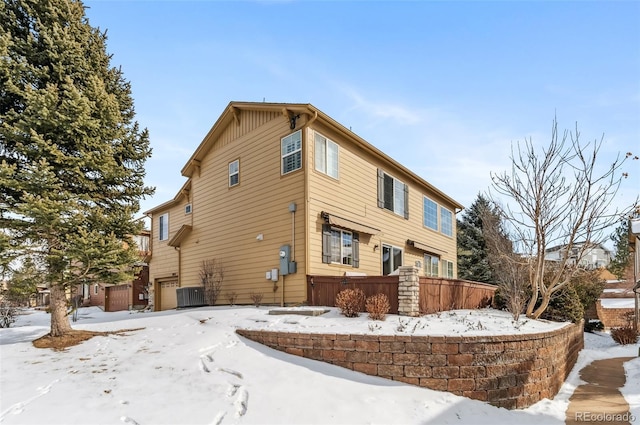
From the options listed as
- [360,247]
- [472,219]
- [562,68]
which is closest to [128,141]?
[360,247]

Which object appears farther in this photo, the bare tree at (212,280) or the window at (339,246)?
the bare tree at (212,280)

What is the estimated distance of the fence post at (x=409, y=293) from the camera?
9.21m

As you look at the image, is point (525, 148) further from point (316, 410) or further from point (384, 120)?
point (316, 410)

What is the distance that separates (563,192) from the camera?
36.3ft

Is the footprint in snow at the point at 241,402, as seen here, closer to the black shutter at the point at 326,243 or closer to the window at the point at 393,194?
the black shutter at the point at 326,243

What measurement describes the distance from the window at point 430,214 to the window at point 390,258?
3293 mm

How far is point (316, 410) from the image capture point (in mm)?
5930

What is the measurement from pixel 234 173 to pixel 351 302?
7.55m

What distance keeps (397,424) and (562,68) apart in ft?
32.1

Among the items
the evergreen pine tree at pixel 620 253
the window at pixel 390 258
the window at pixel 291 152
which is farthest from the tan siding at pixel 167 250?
the evergreen pine tree at pixel 620 253

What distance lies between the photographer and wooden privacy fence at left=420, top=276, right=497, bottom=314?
9773 mm

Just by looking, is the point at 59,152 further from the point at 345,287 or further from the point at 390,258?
the point at 390,258
